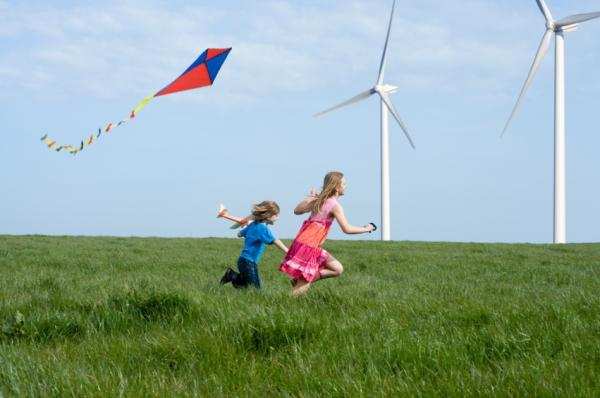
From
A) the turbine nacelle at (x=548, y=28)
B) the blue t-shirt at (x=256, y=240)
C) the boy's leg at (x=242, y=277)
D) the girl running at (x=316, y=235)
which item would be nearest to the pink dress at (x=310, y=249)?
the girl running at (x=316, y=235)

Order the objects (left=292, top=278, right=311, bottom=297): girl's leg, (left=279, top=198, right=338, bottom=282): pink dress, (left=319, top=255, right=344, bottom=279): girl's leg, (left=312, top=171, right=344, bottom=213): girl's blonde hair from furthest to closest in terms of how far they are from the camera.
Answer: (left=319, top=255, right=344, bottom=279): girl's leg, (left=312, top=171, right=344, bottom=213): girl's blonde hair, (left=279, top=198, right=338, bottom=282): pink dress, (left=292, top=278, right=311, bottom=297): girl's leg

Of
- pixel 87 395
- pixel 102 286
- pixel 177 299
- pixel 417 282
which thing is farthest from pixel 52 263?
pixel 87 395

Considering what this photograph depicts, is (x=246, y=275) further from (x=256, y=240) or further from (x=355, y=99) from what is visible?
(x=355, y=99)

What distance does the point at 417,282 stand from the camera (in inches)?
421

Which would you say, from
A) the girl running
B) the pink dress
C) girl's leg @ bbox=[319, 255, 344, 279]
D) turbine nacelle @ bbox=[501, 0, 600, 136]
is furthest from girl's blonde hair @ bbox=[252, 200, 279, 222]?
turbine nacelle @ bbox=[501, 0, 600, 136]

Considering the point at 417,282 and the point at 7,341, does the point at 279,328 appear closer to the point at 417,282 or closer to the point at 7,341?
the point at 7,341

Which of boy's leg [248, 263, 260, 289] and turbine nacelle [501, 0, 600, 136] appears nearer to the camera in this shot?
boy's leg [248, 263, 260, 289]

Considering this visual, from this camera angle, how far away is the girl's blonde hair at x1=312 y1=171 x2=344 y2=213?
8734 millimetres

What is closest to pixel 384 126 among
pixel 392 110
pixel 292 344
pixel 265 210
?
pixel 392 110

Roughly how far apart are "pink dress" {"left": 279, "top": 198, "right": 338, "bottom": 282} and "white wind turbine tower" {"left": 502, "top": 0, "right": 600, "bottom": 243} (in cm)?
2479

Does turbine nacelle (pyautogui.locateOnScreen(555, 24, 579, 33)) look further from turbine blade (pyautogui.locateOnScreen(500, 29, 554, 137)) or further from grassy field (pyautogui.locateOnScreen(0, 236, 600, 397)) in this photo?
grassy field (pyautogui.locateOnScreen(0, 236, 600, 397))

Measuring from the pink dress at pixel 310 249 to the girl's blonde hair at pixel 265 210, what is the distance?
21.3 inches

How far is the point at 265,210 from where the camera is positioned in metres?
9.12

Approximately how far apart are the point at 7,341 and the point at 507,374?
12.2ft
